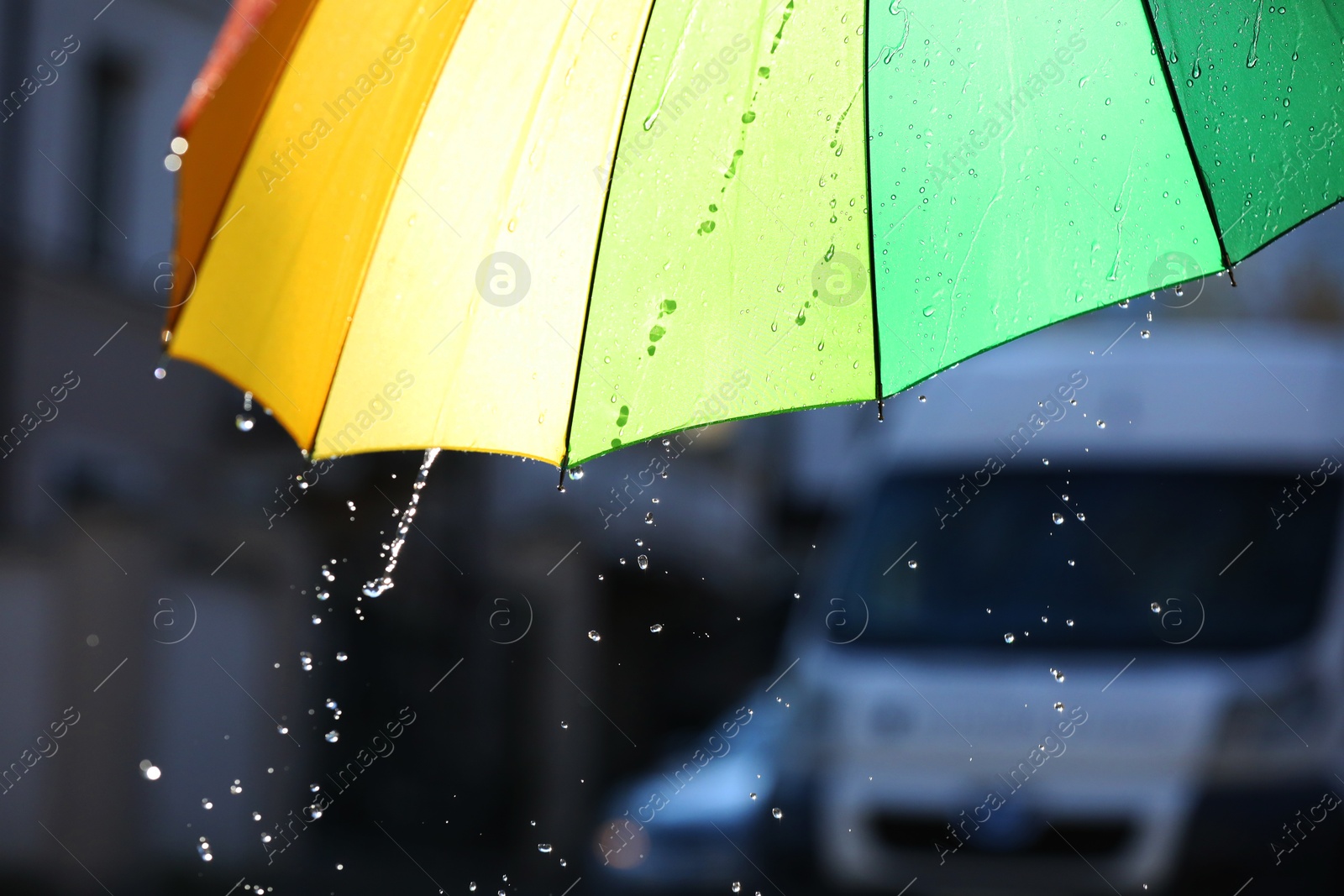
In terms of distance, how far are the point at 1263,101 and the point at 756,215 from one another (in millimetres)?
676

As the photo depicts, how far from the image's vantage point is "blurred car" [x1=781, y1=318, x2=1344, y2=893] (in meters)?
5.47

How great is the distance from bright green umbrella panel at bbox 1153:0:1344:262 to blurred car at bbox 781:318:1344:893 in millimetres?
4057

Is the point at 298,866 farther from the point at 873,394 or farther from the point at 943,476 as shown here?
the point at 873,394

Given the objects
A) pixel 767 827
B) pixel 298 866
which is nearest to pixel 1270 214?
pixel 767 827

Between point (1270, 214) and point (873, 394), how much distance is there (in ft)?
1.87

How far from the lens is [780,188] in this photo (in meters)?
Result: 1.77

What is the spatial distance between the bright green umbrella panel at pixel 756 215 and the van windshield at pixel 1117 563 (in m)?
4.27
